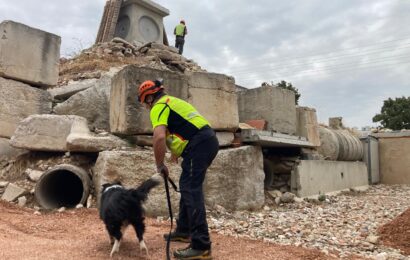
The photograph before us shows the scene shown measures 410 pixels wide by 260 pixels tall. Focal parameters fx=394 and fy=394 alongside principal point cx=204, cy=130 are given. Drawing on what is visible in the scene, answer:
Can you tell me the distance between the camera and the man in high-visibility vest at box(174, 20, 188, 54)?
55.5 ft

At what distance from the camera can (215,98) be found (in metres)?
6.87

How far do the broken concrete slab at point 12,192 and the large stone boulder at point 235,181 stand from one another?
2.77m

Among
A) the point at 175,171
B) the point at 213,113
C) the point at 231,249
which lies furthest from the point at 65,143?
the point at 231,249

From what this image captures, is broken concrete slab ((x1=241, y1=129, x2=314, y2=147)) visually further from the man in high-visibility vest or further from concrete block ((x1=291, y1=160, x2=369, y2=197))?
the man in high-visibility vest

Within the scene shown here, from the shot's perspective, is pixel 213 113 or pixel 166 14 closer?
pixel 213 113

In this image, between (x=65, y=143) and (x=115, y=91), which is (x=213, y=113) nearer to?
(x=115, y=91)

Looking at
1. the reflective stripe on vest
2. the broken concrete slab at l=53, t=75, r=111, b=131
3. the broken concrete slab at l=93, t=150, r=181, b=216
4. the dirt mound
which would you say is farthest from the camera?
the reflective stripe on vest

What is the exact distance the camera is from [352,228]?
5762mm

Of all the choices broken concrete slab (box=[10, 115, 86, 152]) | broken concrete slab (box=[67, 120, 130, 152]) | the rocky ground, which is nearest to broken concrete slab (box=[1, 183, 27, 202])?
the rocky ground

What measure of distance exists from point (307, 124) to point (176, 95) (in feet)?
12.8

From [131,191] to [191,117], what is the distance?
0.90 metres

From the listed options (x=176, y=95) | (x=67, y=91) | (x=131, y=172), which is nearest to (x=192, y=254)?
(x=131, y=172)

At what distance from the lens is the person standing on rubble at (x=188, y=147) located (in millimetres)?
3572

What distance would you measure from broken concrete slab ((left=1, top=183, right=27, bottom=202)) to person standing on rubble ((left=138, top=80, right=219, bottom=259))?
10.1 feet
